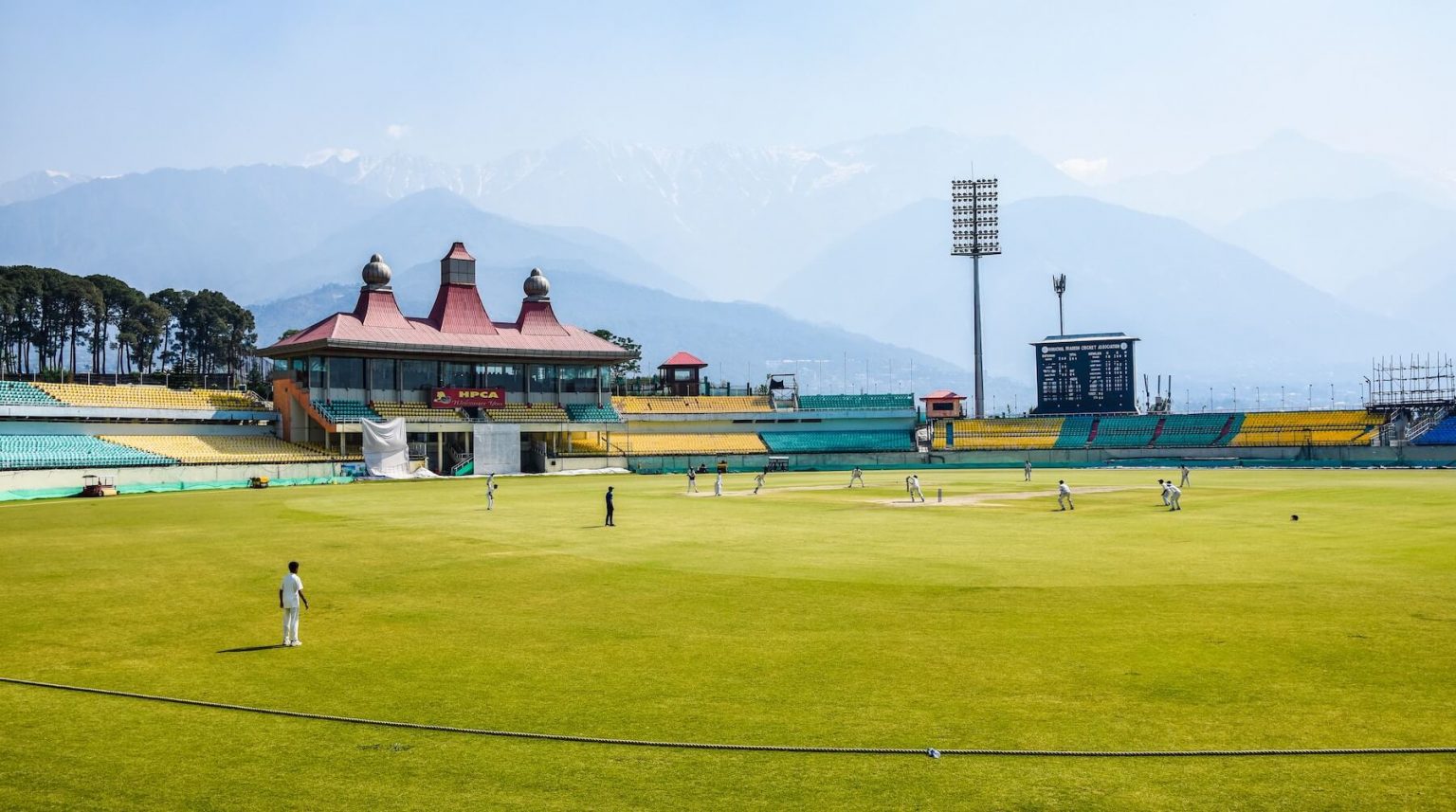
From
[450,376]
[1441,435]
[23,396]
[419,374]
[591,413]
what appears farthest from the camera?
[591,413]

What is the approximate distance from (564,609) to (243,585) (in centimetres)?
893

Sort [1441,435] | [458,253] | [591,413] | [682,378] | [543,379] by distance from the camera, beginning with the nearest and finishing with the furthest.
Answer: [1441,435], [591,413], [543,379], [458,253], [682,378]

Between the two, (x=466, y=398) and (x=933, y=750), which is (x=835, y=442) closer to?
(x=466, y=398)

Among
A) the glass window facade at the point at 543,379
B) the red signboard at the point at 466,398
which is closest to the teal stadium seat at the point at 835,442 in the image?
the glass window facade at the point at 543,379

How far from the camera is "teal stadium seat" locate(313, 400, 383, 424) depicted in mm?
81144

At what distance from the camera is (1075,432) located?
102 m

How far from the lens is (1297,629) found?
18141mm

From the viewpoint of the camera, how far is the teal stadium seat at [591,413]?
9550 cm

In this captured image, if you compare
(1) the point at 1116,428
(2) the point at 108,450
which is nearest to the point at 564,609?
→ (2) the point at 108,450

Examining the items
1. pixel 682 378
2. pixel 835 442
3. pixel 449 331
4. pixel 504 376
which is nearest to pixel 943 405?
pixel 835 442

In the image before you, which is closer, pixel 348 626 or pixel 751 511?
pixel 348 626

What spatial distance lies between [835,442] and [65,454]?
215ft

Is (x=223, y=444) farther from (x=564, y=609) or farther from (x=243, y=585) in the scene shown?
(x=564, y=609)

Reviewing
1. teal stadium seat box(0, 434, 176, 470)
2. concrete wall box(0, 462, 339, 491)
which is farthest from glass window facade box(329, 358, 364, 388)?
teal stadium seat box(0, 434, 176, 470)
